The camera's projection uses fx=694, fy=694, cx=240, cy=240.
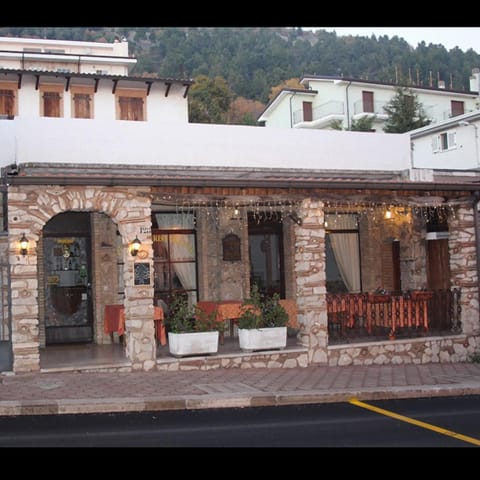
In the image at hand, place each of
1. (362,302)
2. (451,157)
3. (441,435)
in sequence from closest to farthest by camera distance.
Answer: (441,435), (362,302), (451,157)

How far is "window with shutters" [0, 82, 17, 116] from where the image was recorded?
25734mm

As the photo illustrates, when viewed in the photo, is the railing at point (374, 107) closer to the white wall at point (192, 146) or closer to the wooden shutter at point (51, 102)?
the wooden shutter at point (51, 102)

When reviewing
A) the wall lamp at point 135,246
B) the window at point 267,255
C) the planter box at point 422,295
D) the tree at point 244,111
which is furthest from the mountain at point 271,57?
the wall lamp at point 135,246

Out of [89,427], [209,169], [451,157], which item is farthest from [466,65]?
[89,427]

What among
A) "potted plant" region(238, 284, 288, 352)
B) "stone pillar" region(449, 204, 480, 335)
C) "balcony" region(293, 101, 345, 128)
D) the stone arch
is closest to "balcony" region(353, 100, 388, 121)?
"balcony" region(293, 101, 345, 128)

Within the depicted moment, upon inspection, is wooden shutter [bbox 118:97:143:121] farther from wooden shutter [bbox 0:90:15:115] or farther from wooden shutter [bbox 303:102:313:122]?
wooden shutter [bbox 303:102:313:122]

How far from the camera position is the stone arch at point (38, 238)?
11.5 meters

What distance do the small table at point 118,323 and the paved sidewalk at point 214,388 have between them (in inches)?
83.0

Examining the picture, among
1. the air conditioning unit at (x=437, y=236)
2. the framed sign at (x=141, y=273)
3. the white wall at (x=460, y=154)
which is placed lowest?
the framed sign at (x=141, y=273)

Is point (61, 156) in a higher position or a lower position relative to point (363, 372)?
higher
